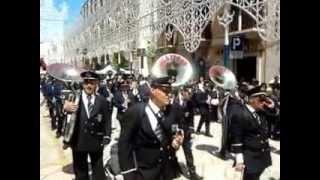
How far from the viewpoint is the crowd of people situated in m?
3.15

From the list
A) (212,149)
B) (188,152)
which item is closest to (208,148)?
(212,149)

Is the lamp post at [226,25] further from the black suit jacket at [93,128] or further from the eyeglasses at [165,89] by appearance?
the black suit jacket at [93,128]

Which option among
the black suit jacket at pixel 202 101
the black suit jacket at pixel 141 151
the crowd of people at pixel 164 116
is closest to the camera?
the black suit jacket at pixel 141 151

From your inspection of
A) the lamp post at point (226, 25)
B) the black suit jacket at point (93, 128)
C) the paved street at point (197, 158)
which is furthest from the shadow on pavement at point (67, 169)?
the lamp post at point (226, 25)

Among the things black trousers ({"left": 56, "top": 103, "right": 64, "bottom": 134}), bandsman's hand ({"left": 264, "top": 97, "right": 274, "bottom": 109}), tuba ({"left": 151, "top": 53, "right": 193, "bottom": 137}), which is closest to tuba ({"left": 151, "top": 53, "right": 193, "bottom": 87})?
tuba ({"left": 151, "top": 53, "right": 193, "bottom": 137})

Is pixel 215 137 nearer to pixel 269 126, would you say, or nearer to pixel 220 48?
pixel 269 126

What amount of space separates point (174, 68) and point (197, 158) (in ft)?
1.80

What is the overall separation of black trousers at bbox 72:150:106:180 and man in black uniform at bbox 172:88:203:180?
49 cm

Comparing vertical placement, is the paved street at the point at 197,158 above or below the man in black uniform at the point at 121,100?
below

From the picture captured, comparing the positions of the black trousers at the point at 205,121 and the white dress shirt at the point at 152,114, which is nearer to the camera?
the white dress shirt at the point at 152,114

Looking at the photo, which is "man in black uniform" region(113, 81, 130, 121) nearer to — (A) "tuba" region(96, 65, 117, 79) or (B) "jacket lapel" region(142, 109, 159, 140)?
(A) "tuba" region(96, 65, 117, 79)

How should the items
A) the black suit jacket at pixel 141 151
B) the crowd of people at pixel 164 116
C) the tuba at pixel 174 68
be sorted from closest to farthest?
the black suit jacket at pixel 141 151 < the crowd of people at pixel 164 116 < the tuba at pixel 174 68

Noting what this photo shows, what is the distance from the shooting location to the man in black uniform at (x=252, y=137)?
323 centimetres

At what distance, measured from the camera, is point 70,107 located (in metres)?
Result: 3.21
